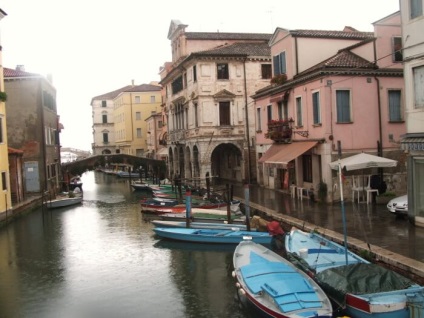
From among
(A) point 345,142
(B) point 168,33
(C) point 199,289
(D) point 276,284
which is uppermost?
(B) point 168,33

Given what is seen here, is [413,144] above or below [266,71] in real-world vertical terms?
below

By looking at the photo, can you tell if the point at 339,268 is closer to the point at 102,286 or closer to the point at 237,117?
the point at 102,286

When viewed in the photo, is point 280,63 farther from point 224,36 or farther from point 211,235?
point 224,36

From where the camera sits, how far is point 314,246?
1344 centimetres

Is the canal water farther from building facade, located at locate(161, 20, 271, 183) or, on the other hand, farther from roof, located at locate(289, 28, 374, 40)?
building facade, located at locate(161, 20, 271, 183)

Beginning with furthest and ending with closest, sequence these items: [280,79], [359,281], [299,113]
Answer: [280,79]
[299,113]
[359,281]

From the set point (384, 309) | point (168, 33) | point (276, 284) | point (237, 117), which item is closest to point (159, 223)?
point (276, 284)

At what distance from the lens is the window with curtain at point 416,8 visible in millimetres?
14270

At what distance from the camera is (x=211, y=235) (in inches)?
714

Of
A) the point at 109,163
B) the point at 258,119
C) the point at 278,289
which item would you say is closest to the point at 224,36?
the point at 258,119

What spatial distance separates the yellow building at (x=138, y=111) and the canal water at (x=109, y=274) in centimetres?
5201

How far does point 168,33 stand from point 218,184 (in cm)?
1497

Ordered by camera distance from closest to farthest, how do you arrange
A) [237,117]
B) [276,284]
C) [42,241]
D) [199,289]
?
1. [276,284]
2. [199,289]
3. [42,241]
4. [237,117]

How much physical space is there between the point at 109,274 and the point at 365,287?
8.23 meters
